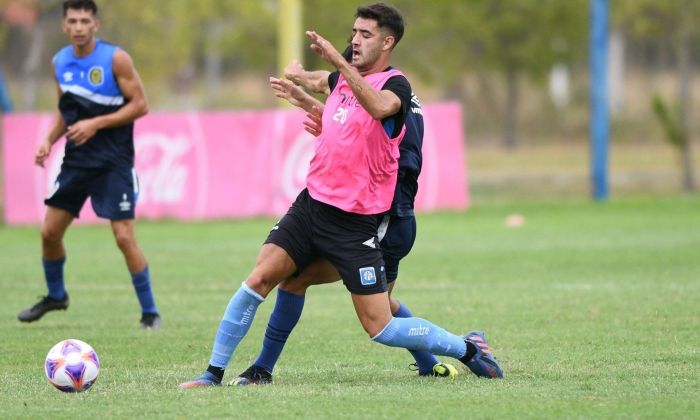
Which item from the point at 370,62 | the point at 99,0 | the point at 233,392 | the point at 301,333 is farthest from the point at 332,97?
the point at 99,0

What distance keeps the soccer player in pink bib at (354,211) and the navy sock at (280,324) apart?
22cm

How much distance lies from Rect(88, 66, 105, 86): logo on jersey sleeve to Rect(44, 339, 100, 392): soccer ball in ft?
12.1

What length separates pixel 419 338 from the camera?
7.02 meters

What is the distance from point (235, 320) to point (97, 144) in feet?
11.9

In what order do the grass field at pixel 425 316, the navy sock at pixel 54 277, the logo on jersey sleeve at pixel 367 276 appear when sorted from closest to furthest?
the grass field at pixel 425 316 → the logo on jersey sleeve at pixel 367 276 → the navy sock at pixel 54 277

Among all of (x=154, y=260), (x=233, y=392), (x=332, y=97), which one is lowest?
(x=154, y=260)

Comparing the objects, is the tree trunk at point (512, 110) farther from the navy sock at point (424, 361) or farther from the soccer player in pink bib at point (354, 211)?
the soccer player in pink bib at point (354, 211)

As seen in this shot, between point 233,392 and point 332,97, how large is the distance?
5.63 ft

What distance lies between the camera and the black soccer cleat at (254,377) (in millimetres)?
7113

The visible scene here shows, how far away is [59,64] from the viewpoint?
1019 cm

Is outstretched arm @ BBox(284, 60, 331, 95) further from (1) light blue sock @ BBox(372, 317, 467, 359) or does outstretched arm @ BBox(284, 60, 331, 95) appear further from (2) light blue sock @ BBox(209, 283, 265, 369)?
(1) light blue sock @ BBox(372, 317, 467, 359)

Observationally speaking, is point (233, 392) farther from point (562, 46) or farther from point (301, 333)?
point (562, 46)

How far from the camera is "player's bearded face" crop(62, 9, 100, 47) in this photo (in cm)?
990

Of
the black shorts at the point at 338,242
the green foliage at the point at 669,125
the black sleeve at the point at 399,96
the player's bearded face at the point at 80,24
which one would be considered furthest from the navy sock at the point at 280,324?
the green foliage at the point at 669,125
